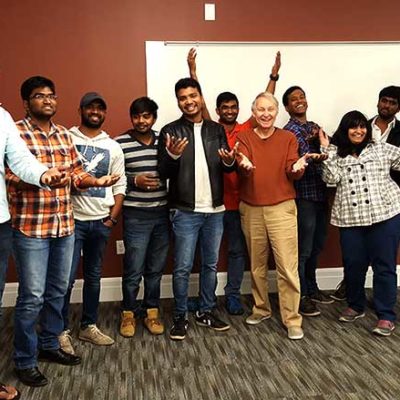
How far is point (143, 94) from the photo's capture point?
3748 millimetres

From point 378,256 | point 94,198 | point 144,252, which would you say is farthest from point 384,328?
point 94,198

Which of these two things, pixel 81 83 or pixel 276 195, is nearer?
pixel 276 195

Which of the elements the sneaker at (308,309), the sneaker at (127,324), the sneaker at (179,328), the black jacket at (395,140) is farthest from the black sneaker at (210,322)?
the black jacket at (395,140)

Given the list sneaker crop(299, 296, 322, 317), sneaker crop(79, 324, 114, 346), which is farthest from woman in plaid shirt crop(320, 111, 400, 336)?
sneaker crop(79, 324, 114, 346)

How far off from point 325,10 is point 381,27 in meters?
0.50

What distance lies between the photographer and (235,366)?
2.66 m

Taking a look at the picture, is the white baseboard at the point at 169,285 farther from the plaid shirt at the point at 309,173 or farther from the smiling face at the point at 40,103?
the smiling face at the point at 40,103

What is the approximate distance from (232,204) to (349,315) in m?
1.13

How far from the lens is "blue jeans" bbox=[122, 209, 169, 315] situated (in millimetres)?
3068

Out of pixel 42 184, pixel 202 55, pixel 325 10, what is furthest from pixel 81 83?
pixel 325 10

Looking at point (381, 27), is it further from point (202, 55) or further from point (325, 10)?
point (202, 55)

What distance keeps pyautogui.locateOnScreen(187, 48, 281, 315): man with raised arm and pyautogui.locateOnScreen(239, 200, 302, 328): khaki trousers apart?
26 centimetres

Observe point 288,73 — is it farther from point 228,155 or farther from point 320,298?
point 320,298

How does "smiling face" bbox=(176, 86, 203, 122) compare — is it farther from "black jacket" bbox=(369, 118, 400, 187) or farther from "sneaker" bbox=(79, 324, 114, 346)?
"sneaker" bbox=(79, 324, 114, 346)
